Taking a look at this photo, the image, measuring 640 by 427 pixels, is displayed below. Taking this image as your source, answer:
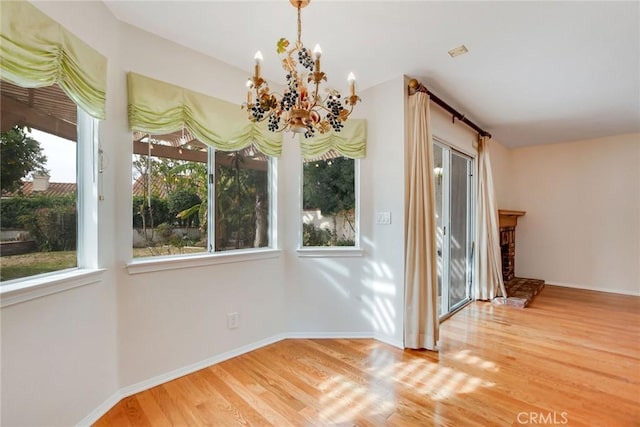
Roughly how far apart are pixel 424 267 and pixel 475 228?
2.19 meters

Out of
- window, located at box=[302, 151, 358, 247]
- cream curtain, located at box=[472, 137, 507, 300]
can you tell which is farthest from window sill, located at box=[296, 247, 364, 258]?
cream curtain, located at box=[472, 137, 507, 300]

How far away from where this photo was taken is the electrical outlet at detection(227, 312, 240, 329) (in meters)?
2.54

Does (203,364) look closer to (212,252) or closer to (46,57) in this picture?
(212,252)

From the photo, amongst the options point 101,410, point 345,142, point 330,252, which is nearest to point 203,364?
point 101,410

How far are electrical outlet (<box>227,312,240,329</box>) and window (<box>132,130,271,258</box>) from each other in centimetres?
60

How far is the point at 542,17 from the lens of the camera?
6.31 feet

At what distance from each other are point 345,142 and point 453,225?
2.04 meters

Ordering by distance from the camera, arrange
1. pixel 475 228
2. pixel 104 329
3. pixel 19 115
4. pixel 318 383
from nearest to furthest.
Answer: pixel 19 115 → pixel 104 329 → pixel 318 383 → pixel 475 228

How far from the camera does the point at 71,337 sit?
1640mm

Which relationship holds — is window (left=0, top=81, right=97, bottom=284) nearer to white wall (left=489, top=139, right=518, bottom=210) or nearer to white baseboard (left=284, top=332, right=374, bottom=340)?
white baseboard (left=284, top=332, right=374, bottom=340)

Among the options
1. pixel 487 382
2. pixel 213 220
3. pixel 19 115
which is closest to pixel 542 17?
pixel 487 382

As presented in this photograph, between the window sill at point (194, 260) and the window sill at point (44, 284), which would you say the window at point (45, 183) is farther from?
the window sill at point (194, 260)

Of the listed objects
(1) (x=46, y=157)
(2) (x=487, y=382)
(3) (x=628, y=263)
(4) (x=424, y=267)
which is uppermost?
(1) (x=46, y=157)

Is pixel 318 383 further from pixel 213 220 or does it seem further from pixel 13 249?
pixel 13 249
